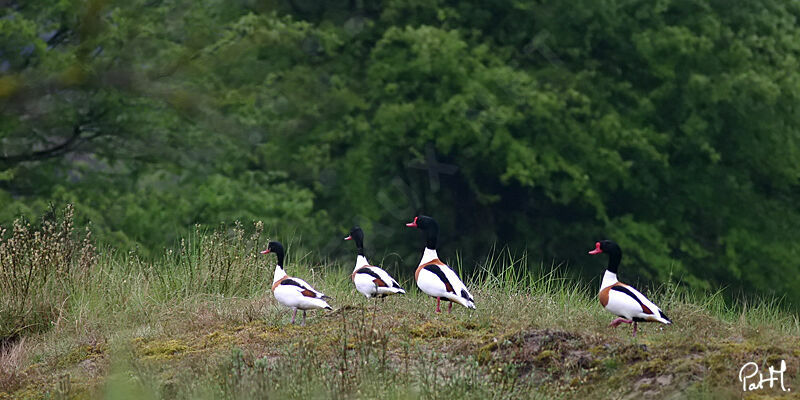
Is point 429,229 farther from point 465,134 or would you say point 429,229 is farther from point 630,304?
point 465,134

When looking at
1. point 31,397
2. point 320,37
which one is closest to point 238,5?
point 320,37

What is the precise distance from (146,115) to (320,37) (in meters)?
4.25

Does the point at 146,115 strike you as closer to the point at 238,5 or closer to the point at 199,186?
the point at 199,186

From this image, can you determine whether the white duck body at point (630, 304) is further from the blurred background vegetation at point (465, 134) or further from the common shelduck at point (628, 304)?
the blurred background vegetation at point (465, 134)

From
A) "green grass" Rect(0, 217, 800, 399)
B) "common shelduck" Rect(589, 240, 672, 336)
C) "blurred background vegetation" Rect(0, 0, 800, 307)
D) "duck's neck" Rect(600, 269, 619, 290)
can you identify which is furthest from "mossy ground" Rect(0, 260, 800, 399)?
"blurred background vegetation" Rect(0, 0, 800, 307)

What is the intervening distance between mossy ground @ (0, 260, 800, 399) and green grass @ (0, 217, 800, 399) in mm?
16

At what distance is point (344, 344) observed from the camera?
6.12 m

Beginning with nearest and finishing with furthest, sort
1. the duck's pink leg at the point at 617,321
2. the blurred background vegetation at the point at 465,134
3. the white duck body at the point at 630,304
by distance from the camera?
1. the white duck body at the point at 630,304
2. the duck's pink leg at the point at 617,321
3. the blurred background vegetation at the point at 465,134

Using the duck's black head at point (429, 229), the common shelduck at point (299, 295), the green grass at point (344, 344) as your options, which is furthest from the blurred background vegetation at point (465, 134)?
the common shelduck at point (299, 295)

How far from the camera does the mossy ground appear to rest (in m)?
5.88

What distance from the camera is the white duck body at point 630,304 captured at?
6.61 metres

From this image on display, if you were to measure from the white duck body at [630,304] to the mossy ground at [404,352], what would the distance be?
193 millimetres

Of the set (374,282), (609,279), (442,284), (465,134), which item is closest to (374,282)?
(374,282)

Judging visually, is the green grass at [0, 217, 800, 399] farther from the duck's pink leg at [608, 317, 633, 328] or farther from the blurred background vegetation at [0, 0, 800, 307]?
the blurred background vegetation at [0, 0, 800, 307]
